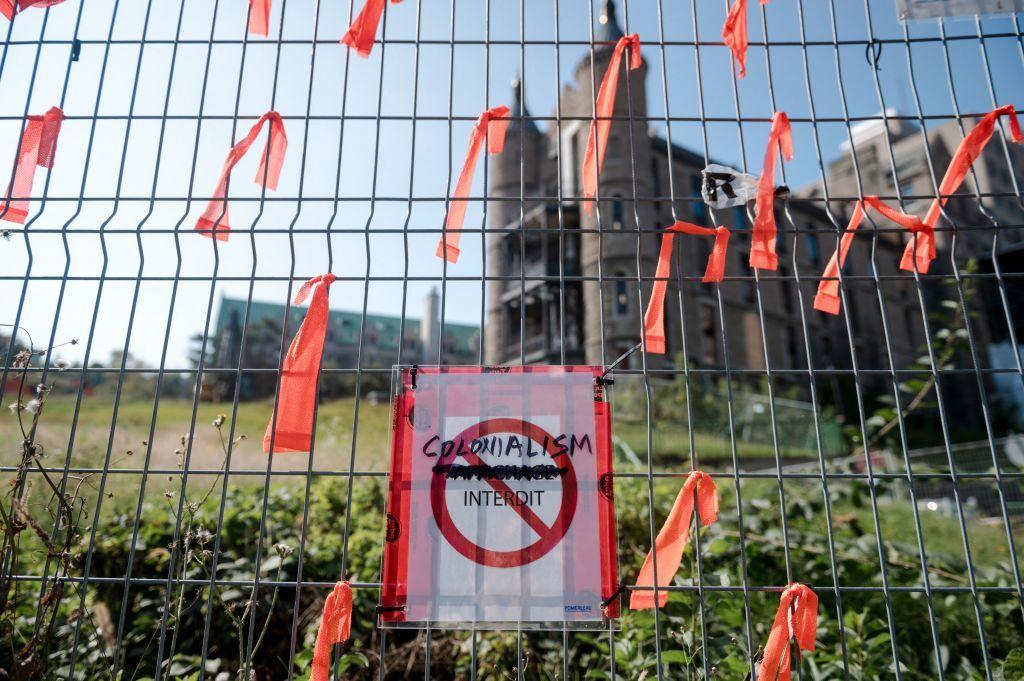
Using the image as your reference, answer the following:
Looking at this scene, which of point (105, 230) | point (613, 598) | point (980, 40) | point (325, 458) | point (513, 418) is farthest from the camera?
point (325, 458)

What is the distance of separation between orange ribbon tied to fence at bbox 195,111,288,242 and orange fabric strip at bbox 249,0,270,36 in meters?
0.42

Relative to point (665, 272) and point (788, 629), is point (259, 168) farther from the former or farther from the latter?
point (788, 629)

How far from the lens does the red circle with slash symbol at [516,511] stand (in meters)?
1.96

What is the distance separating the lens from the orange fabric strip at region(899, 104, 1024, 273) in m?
2.36

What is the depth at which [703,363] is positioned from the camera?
2348 cm

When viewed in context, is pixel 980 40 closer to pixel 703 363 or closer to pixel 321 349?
pixel 321 349

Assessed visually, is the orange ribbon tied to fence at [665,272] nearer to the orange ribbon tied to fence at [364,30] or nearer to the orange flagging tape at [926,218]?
the orange flagging tape at [926,218]

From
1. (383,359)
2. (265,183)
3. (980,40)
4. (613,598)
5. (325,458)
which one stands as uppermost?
(383,359)

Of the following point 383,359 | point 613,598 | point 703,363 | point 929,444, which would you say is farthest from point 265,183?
point 929,444

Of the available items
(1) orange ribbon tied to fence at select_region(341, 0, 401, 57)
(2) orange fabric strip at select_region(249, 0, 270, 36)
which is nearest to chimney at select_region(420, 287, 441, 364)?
(1) orange ribbon tied to fence at select_region(341, 0, 401, 57)

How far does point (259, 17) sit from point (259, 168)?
67 cm

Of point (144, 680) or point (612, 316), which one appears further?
point (612, 316)

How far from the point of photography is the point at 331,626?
190 cm

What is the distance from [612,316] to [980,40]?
787 inches
